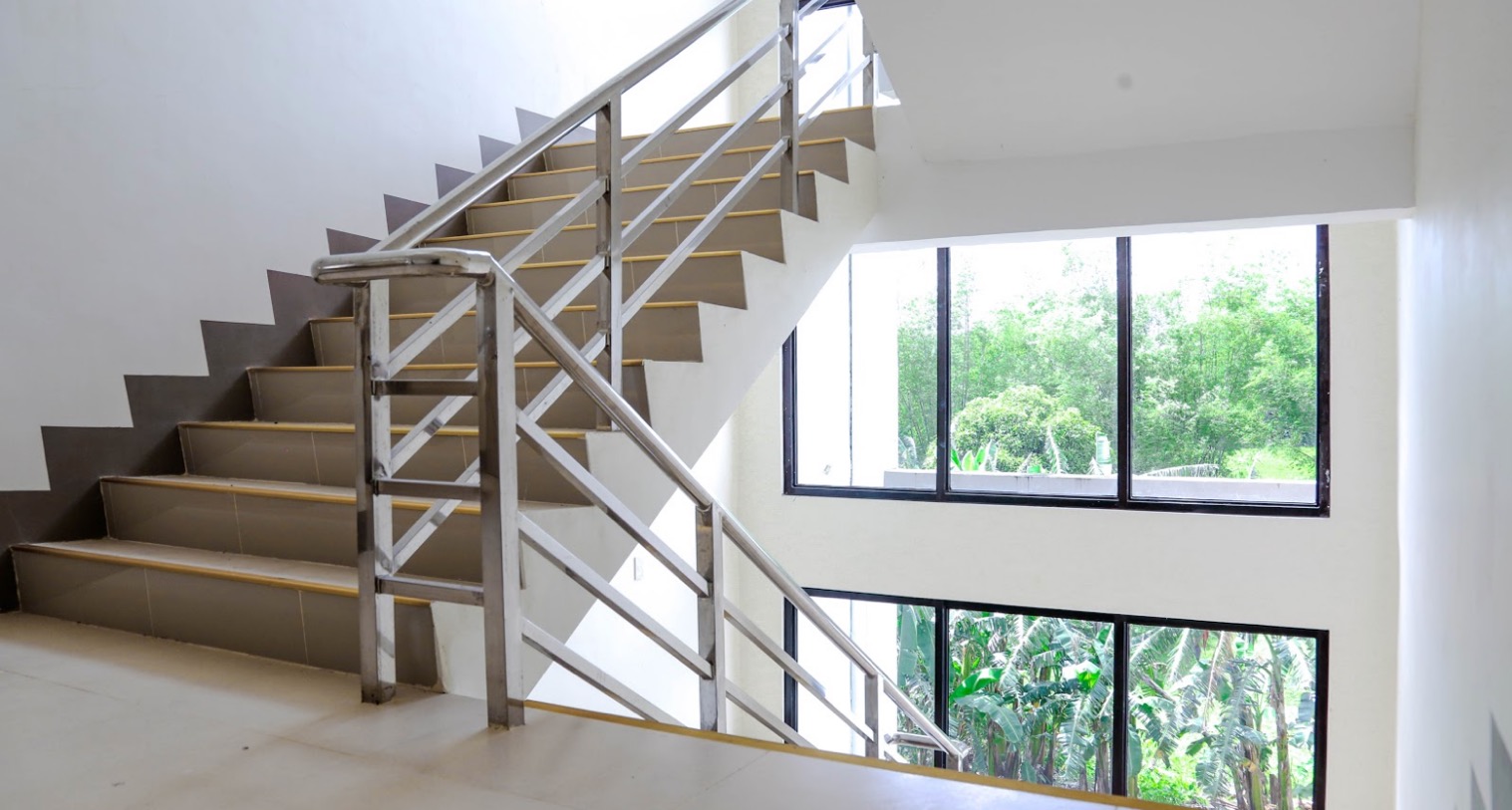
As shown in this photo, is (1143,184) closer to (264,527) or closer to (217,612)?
(264,527)

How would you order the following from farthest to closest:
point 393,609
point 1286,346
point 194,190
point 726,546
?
point 726,546 < point 1286,346 < point 194,190 < point 393,609

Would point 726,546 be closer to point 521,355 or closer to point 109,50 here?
point 521,355

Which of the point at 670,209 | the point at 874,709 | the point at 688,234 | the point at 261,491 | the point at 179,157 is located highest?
the point at 179,157

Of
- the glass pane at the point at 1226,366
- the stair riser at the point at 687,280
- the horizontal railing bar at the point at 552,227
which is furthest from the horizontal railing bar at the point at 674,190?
the glass pane at the point at 1226,366

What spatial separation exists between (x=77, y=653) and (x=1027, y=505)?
16.2 feet

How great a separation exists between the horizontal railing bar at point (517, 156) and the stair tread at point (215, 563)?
0.74m

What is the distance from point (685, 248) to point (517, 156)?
26.5 inches

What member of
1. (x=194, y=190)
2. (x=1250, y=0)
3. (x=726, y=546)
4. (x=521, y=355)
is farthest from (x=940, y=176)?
(x=726, y=546)

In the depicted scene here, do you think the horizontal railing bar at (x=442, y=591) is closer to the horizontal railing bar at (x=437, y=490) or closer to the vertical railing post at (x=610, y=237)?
the horizontal railing bar at (x=437, y=490)

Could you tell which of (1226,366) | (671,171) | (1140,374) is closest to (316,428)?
(671,171)

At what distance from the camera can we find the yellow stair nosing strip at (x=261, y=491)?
250cm

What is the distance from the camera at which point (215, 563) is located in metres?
2.61

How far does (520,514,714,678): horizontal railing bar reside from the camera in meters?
1.89

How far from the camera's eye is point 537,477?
249 cm
